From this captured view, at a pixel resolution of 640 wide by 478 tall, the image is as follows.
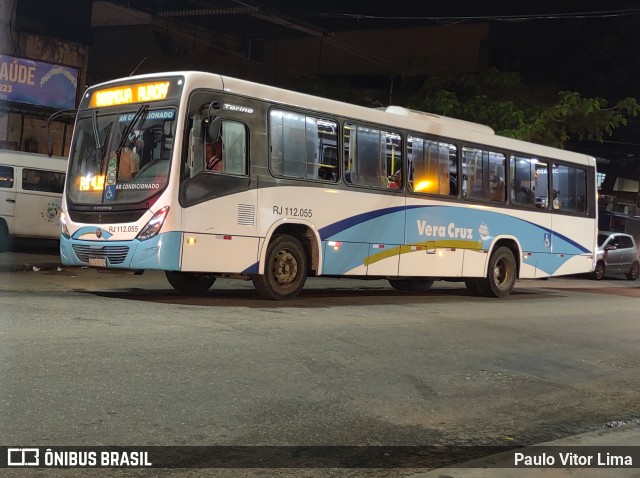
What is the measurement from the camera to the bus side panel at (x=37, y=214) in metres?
17.3

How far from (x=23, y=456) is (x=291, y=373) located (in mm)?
2878

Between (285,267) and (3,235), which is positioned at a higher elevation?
(3,235)

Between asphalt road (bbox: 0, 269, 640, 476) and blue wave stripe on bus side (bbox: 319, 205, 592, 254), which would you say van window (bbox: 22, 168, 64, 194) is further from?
blue wave stripe on bus side (bbox: 319, 205, 592, 254)

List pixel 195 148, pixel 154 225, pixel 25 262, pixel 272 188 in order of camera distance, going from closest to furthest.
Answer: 1. pixel 154 225
2. pixel 195 148
3. pixel 272 188
4. pixel 25 262

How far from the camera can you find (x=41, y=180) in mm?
17750

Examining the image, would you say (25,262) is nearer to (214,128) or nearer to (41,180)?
(41,180)

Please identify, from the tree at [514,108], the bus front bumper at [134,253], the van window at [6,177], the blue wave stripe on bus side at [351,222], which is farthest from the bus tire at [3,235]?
the tree at [514,108]

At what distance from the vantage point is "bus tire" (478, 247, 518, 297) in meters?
15.1

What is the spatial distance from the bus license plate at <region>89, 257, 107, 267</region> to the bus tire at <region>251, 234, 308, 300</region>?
2.30m

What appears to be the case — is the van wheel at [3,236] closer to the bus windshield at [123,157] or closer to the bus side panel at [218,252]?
the bus windshield at [123,157]

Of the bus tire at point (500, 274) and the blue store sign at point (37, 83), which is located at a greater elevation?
the blue store sign at point (37, 83)

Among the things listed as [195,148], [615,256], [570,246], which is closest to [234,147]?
[195,148]

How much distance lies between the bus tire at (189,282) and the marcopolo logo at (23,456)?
7836 millimetres

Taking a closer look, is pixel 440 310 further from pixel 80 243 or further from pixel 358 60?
pixel 358 60
